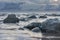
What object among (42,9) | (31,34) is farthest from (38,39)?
(42,9)

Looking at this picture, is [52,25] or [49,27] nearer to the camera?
[49,27]

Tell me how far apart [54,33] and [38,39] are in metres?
3.57

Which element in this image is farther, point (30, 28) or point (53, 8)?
point (53, 8)

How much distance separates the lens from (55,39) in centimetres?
2238

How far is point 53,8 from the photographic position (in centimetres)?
12262

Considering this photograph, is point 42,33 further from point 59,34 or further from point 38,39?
point 38,39

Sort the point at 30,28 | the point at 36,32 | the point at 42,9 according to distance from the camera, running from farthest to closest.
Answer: the point at 42,9 < the point at 30,28 < the point at 36,32

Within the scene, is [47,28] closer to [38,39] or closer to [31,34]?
[31,34]

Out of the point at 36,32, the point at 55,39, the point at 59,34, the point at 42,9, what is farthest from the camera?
the point at 42,9

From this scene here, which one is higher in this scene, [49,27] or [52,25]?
[52,25]

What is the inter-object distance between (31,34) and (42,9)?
92.4 meters

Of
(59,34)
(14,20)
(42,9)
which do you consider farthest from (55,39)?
(42,9)

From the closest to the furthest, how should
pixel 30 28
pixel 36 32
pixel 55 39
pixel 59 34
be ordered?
pixel 55 39 → pixel 59 34 → pixel 36 32 → pixel 30 28

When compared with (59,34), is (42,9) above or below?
below
